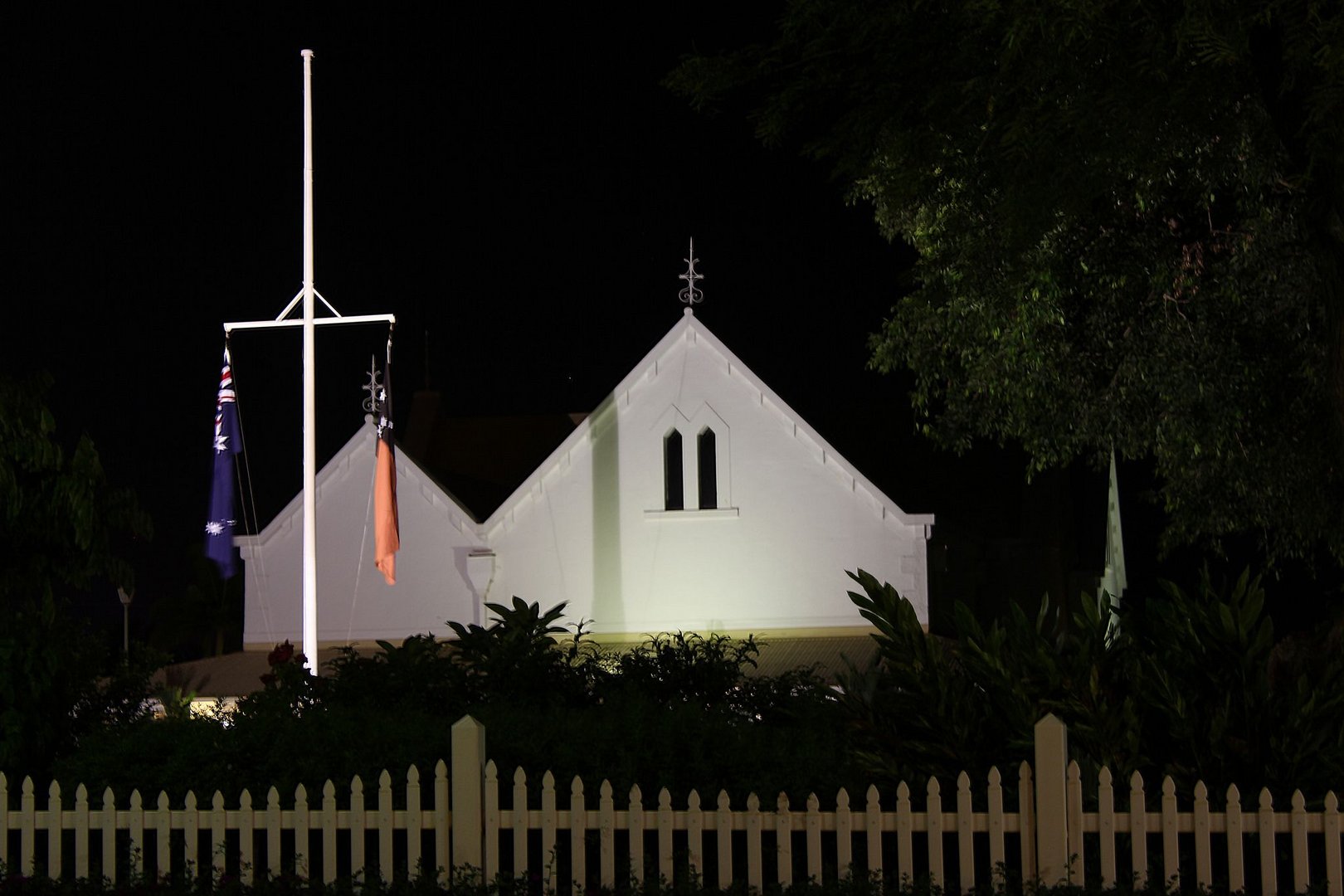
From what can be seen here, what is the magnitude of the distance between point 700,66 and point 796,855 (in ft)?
23.3

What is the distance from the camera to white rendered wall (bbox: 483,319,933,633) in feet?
90.2

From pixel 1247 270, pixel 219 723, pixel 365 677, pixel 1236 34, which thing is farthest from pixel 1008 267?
pixel 219 723

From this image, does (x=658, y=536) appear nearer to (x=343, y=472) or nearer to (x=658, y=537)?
(x=658, y=537)

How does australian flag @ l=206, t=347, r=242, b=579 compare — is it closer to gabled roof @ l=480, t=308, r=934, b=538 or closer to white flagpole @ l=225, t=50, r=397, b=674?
white flagpole @ l=225, t=50, r=397, b=674

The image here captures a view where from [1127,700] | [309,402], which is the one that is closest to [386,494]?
[309,402]

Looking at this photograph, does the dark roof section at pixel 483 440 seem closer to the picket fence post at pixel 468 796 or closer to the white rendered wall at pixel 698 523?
the white rendered wall at pixel 698 523

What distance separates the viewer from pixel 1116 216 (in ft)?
57.6

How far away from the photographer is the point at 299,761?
30.9 feet

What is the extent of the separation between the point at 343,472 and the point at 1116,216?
17.6 m

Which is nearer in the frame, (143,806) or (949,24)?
(143,806)

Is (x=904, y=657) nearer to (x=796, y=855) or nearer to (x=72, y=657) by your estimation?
(x=796, y=855)

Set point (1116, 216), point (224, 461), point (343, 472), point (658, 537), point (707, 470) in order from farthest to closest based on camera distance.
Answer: point (343, 472)
point (707, 470)
point (658, 537)
point (224, 461)
point (1116, 216)

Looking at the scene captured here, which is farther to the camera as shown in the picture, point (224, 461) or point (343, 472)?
point (343, 472)

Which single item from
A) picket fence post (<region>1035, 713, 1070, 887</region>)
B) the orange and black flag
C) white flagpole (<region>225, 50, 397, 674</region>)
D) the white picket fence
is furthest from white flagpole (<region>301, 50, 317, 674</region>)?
picket fence post (<region>1035, 713, 1070, 887</region>)
